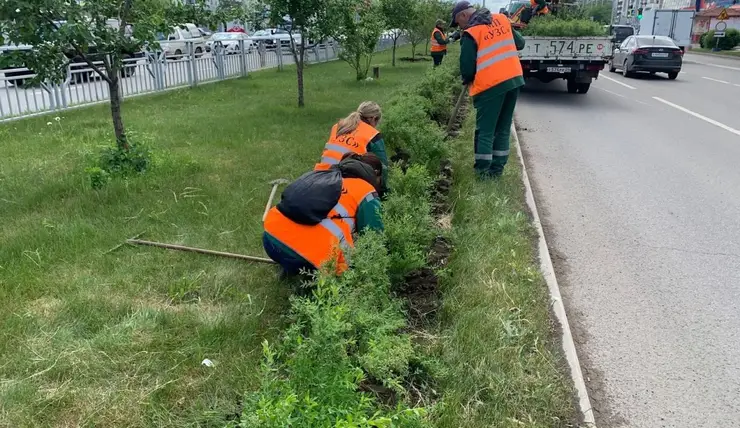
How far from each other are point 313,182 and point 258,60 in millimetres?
17057

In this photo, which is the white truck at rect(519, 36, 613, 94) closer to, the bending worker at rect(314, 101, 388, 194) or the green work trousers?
the green work trousers

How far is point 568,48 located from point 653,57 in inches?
317

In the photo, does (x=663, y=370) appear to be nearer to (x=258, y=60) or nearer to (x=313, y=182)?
(x=313, y=182)

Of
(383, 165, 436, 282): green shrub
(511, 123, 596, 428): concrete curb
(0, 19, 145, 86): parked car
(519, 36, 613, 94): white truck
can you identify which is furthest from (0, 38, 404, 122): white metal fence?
(519, 36, 613, 94): white truck

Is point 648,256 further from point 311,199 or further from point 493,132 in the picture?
point 311,199

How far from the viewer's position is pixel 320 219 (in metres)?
3.29

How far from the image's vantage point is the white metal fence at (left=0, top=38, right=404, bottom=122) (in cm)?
991

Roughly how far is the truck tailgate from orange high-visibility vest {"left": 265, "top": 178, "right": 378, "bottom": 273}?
930 cm

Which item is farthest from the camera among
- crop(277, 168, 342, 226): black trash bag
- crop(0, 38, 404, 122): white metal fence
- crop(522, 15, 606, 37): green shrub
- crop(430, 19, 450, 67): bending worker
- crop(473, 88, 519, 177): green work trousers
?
crop(430, 19, 450, 67): bending worker

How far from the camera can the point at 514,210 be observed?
514cm

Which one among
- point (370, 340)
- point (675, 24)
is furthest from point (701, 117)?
point (675, 24)

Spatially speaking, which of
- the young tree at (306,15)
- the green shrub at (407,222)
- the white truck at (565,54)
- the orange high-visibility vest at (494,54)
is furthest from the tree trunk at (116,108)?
the white truck at (565,54)

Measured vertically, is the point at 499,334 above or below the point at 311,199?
below

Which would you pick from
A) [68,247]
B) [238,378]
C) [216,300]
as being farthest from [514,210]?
[68,247]
